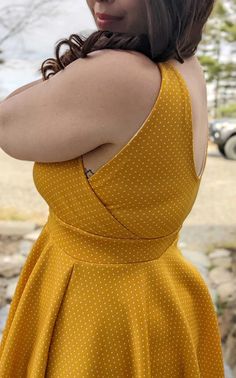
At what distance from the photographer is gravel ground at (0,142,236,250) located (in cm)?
335

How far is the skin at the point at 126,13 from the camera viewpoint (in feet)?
2.49

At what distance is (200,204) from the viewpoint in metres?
4.02

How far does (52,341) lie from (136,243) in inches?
8.2

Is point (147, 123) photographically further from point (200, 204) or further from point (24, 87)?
point (200, 204)

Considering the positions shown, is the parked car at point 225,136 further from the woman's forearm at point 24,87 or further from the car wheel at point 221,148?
the woman's forearm at point 24,87

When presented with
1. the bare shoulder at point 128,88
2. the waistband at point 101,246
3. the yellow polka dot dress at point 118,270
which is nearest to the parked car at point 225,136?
the yellow polka dot dress at point 118,270

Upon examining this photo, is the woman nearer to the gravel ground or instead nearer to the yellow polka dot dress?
the yellow polka dot dress

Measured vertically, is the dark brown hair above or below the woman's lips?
below

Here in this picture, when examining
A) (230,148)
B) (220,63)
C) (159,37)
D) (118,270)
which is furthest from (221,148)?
(159,37)

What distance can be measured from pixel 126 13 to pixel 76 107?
151mm

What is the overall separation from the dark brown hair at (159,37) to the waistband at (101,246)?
0.76ft

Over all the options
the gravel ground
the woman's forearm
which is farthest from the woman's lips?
the gravel ground

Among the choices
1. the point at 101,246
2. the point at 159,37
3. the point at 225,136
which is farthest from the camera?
the point at 225,136

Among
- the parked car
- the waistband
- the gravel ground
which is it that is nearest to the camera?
the waistband
